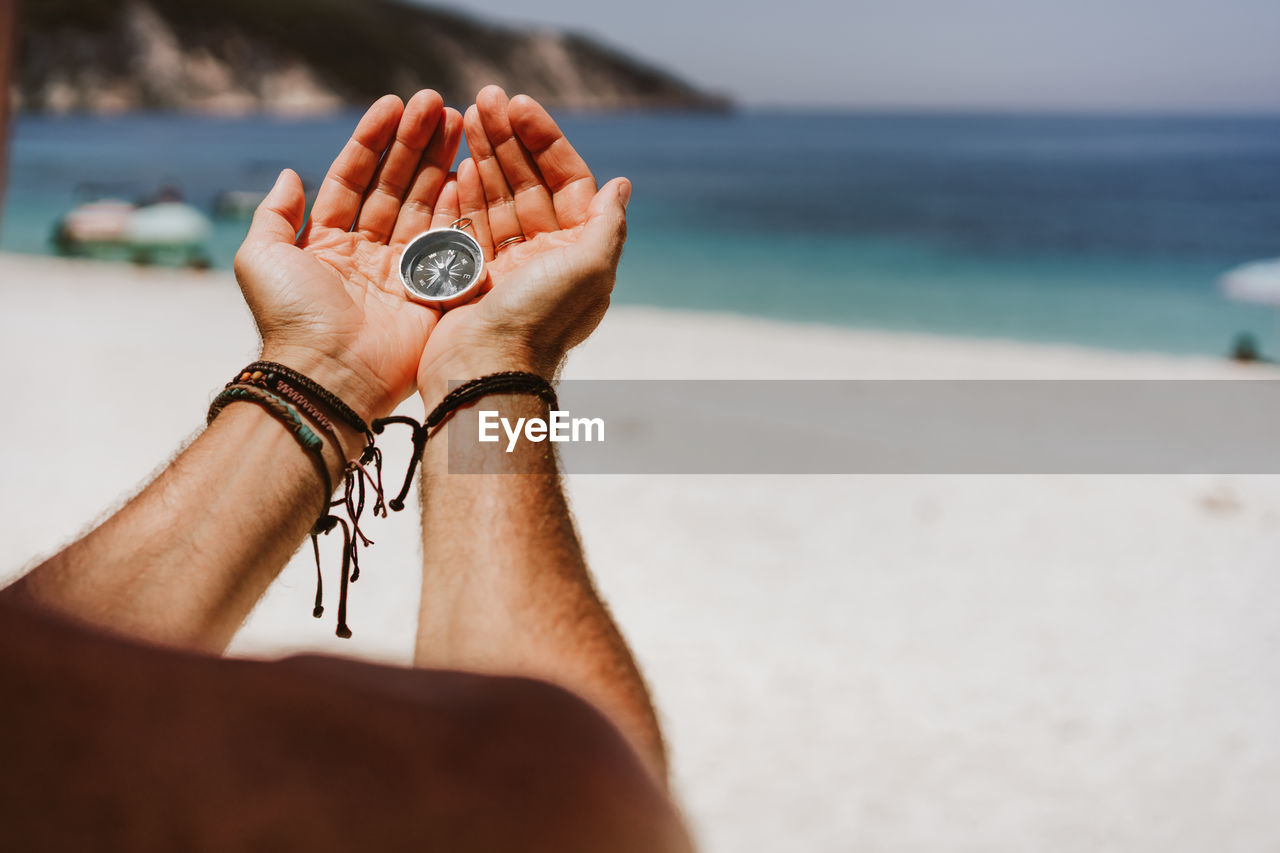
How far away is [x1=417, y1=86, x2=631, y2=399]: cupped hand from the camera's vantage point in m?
2.27

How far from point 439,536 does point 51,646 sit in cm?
94

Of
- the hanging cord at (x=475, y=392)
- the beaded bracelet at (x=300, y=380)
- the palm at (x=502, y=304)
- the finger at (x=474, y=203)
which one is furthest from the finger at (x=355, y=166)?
the hanging cord at (x=475, y=392)

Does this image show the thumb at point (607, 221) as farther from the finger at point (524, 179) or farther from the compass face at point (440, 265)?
the compass face at point (440, 265)

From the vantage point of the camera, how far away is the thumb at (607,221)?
2344 millimetres

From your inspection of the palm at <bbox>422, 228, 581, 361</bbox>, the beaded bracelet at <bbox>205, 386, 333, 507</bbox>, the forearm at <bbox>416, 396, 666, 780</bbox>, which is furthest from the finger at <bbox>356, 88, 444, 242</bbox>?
the forearm at <bbox>416, 396, 666, 780</bbox>

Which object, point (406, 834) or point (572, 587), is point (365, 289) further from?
point (406, 834)

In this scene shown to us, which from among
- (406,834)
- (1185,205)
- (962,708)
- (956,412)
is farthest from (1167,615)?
(1185,205)

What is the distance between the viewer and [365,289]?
255 cm

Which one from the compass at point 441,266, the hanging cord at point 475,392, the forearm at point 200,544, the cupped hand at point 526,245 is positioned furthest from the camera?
the compass at point 441,266

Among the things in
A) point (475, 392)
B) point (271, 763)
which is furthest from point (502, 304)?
point (271, 763)

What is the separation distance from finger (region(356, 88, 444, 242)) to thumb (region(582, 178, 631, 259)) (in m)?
0.58

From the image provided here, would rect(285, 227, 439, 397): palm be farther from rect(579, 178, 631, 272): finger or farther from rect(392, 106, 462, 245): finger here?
rect(579, 178, 631, 272): finger

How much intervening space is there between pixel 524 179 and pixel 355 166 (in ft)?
1.58

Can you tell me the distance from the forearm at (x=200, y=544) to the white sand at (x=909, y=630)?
1821 mm
